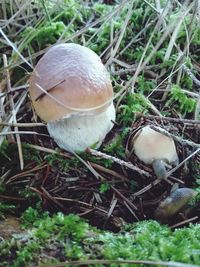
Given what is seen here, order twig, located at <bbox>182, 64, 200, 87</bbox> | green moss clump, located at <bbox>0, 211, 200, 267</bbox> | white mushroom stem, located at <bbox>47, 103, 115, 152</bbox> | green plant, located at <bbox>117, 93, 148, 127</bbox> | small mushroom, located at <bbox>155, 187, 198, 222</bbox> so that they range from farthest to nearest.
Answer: twig, located at <bbox>182, 64, 200, 87</bbox>, green plant, located at <bbox>117, 93, 148, 127</bbox>, white mushroom stem, located at <bbox>47, 103, 115, 152</bbox>, small mushroom, located at <bbox>155, 187, 198, 222</bbox>, green moss clump, located at <bbox>0, 211, 200, 267</bbox>

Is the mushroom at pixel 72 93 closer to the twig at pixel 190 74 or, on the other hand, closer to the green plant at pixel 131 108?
the green plant at pixel 131 108

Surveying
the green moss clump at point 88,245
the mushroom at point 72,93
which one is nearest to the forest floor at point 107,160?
the green moss clump at point 88,245

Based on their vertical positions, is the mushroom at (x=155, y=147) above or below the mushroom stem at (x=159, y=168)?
above

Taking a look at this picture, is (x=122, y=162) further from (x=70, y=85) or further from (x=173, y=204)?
(x=70, y=85)

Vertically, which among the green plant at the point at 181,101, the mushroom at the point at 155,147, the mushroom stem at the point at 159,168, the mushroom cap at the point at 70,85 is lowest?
the mushroom stem at the point at 159,168

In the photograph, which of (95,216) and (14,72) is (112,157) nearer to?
(95,216)

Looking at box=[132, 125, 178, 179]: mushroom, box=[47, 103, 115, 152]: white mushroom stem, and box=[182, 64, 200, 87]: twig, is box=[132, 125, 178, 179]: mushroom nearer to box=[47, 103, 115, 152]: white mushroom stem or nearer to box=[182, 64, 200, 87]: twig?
box=[47, 103, 115, 152]: white mushroom stem

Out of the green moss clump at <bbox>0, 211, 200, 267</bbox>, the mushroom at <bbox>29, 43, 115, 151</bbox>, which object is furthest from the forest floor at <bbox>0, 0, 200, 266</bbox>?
the mushroom at <bbox>29, 43, 115, 151</bbox>
